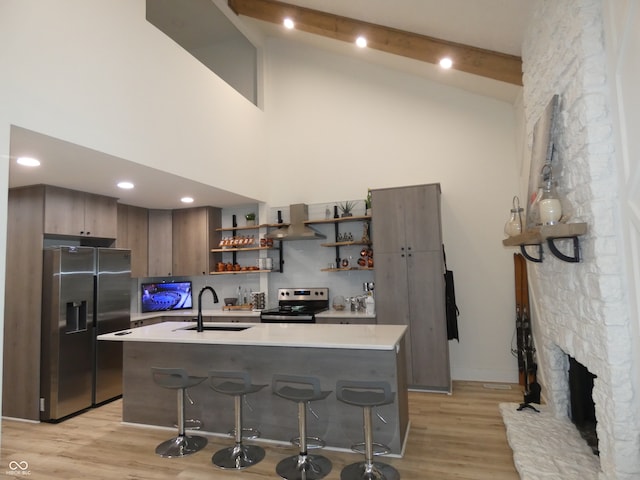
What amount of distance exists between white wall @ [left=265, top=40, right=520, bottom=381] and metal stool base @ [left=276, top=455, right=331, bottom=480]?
2.71 m

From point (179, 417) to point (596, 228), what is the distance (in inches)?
133

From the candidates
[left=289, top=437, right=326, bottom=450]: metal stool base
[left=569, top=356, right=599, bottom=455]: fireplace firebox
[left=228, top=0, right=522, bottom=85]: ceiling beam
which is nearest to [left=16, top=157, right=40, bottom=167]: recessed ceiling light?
[left=289, top=437, right=326, bottom=450]: metal stool base

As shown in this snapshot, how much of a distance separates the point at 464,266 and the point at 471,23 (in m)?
2.82

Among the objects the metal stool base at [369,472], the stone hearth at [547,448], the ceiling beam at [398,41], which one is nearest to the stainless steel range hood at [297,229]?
the ceiling beam at [398,41]

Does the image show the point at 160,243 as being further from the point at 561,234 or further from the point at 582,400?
the point at 582,400

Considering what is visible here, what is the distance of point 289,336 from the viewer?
3148mm

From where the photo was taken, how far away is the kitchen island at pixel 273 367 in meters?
2.96

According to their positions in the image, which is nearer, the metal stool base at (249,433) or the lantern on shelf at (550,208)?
the lantern on shelf at (550,208)

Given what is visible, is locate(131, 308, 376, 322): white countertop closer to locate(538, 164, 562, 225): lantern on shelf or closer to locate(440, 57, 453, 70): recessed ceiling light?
locate(538, 164, 562, 225): lantern on shelf

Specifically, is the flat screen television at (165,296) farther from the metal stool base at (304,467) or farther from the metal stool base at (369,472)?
the metal stool base at (369,472)

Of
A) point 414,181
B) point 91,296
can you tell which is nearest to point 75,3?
point 91,296

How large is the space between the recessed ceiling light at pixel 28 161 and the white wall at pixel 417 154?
10.2 ft

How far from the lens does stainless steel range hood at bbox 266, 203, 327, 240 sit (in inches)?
199

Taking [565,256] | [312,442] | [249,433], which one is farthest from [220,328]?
[565,256]
